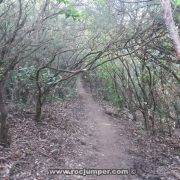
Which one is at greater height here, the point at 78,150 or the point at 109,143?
the point at 78,150

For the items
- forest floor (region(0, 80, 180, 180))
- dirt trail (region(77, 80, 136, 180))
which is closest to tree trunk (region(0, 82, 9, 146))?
forest floor (region(0, 80, 180, 180))

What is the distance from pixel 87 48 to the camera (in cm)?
1595

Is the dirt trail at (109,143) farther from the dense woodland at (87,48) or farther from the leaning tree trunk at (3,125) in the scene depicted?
the leaning tree trunk at (3,125)

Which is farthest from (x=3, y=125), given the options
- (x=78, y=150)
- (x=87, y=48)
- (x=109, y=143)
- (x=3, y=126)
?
(x=87, y=48)

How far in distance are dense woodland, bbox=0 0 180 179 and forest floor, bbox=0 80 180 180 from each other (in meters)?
0.50

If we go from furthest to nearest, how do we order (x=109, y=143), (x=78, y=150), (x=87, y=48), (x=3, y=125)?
(x=87, y=48), (x=109, y=143), (x=78, y=150), (x=3, y=125)

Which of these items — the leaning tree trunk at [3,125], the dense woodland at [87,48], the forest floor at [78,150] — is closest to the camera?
the forest floor at [78,150]

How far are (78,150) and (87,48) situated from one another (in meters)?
5.77

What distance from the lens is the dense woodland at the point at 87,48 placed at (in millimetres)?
10711

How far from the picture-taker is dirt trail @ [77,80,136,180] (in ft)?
35.2

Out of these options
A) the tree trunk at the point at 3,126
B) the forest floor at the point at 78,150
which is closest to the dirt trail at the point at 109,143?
the forest floor at the point at 78,150

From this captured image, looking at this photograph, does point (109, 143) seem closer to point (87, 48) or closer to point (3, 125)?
point (87, 48)

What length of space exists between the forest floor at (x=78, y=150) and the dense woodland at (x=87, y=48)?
1.64ft

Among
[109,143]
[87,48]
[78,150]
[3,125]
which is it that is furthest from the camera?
[87,48]
